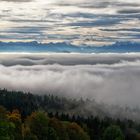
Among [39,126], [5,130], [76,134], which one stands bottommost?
[76,134]

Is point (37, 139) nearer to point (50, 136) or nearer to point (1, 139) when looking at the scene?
point (50, 136)

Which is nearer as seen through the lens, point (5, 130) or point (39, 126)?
point (5, 130)

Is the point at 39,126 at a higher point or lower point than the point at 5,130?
lower

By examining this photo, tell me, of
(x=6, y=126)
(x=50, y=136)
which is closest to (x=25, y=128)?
(x=50, y=136)

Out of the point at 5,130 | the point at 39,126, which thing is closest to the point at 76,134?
the point at 39,126

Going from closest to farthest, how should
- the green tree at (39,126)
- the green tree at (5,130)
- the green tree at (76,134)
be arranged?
the green tree at (5,130) < the green tree at (39,126) < the green tree at (76,134)

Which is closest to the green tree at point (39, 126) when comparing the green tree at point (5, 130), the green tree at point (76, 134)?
the green tree at point (76, 134)

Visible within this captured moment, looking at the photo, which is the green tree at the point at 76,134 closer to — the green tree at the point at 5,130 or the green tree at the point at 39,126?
the green tree at the point at 39,126

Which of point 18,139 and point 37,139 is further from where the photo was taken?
point 37,139

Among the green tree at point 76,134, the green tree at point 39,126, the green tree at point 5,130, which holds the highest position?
the green tree at point 5,130

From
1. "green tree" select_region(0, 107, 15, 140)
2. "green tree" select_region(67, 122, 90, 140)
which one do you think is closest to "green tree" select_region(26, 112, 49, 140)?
"green tree" select_region(67, 122, 90, 140)

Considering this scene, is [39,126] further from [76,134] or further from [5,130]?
[5,130]
